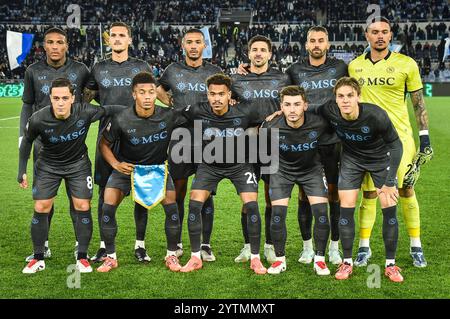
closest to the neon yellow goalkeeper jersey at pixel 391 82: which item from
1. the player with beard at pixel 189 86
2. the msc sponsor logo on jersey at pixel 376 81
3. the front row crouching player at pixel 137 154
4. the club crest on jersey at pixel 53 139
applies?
the msc sponsor logo on jersey at pixel 376 81

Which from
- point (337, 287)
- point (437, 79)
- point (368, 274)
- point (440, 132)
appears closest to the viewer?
point (337, 287)

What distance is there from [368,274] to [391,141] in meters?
1.14

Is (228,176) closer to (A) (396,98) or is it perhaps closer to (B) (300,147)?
(B) (300,147)

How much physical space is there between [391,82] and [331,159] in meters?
0.86

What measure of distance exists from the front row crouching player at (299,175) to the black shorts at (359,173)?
8.3 inches

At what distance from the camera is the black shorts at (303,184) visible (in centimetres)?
569

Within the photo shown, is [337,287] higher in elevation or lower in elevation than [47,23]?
lower

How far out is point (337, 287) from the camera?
519 cm

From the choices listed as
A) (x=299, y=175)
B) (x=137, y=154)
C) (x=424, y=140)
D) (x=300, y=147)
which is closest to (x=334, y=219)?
(x=299, y=175)

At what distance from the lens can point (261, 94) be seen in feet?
19.8

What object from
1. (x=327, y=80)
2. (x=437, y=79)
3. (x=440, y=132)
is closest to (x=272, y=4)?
(x=437, y=79)

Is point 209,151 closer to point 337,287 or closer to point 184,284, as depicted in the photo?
point 184,284

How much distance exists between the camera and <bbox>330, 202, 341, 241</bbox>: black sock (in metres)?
6.12

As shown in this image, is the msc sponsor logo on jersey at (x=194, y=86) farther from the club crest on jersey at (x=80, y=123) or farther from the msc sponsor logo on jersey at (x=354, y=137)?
the msc sponsor logo on jersey at (x=354, y=137)
